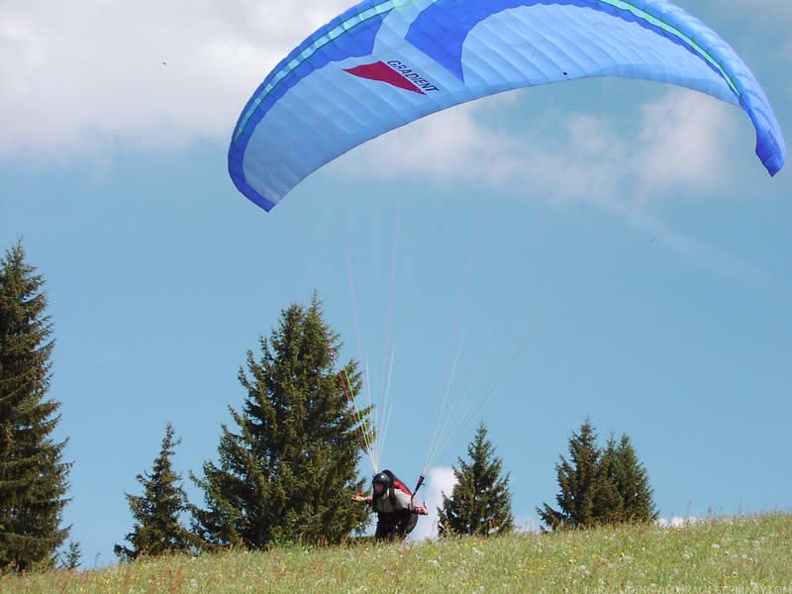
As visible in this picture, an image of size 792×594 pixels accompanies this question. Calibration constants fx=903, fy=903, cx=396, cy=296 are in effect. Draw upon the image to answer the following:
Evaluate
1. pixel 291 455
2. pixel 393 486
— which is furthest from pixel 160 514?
pixel 393 486

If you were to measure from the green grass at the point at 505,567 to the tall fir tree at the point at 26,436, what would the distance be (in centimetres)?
1072

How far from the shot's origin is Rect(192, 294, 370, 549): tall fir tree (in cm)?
2316

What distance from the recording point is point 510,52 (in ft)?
33.1

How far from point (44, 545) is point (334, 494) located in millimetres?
7094

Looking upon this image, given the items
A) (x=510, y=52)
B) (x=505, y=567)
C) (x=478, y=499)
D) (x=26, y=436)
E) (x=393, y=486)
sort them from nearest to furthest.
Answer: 1. (x=505, y=567)
2. (x=510, y=52)
3. (x=393, y=486)
4. (x=26, y=436)
5. (x=478, y=499)

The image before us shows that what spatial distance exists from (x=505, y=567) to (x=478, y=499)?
21876 millimetres

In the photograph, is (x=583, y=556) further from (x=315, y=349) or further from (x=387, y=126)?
(x=315, y=349)

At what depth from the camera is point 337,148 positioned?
1086 cm

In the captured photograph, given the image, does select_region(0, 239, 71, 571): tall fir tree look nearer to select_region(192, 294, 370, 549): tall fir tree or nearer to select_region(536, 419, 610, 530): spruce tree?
select_region(192, 294, 370, 549): tall fir tree

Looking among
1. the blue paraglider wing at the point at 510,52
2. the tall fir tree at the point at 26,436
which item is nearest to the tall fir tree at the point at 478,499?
the tall fir tree at the point at 26,436

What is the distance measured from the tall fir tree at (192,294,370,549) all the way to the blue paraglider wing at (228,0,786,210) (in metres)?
12.7

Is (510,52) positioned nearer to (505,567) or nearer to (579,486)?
(505,567)

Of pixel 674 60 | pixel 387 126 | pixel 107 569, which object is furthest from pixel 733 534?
pixel 107 569

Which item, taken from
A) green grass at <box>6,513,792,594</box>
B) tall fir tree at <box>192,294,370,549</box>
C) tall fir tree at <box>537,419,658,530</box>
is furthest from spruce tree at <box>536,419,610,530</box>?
green grass at <box>6,513,792,594</box>
